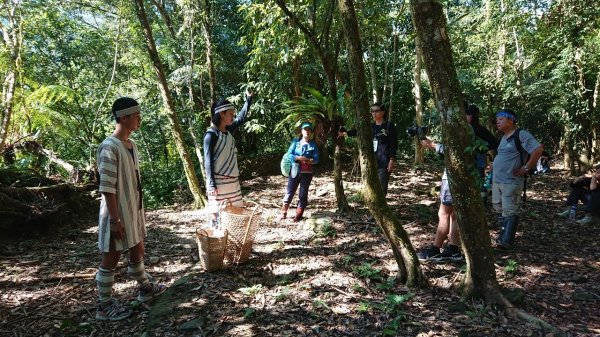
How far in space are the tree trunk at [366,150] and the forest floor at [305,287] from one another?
0.38 metres

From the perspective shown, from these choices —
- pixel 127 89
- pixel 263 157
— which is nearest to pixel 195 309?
pixel 263 157

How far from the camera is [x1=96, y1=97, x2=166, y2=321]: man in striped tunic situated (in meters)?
3.18

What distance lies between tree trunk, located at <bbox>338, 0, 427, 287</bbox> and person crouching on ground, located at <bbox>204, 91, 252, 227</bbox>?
1.50 meters

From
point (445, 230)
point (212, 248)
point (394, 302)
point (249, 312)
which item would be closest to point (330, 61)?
point (445, 230)

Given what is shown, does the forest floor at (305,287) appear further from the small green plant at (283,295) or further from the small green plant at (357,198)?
the small green plant at (357,198)

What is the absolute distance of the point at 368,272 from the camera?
13.5ft

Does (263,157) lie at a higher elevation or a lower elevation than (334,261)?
higher

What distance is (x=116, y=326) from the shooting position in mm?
3256

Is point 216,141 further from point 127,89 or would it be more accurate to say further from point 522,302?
point 127,89

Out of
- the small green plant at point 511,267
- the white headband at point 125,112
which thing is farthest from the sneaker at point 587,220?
the white headband at point 125,112

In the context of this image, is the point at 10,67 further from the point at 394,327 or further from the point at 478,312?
the point at 478,312

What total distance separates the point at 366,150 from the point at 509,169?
2347 mm

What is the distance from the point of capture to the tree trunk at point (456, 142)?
3.11 metres

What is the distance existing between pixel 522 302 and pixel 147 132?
15.4m
